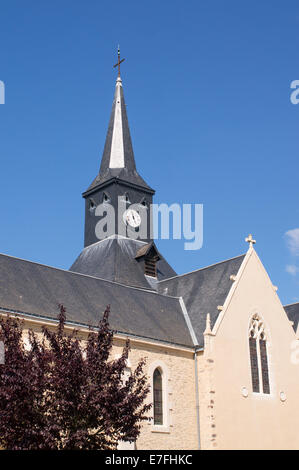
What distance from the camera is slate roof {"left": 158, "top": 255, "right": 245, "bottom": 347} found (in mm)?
25547

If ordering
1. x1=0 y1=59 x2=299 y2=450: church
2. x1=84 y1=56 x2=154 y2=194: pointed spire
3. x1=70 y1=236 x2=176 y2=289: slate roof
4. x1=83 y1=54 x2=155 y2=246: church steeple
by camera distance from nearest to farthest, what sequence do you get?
x1=0 y1=59 x2=299 y2=450: church < x1=70 y1=236 x2=176 y2=289: slate roof < x1=83 y1=54 x2=155 y2=246: church steeple < x1=84 y1=56 x2=154 y2=194: pointed spire

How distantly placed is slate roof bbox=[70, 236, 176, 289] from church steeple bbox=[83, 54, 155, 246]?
691 millimetres

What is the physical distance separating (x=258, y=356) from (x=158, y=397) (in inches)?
193

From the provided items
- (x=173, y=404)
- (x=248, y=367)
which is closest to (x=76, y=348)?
(x=173, y=404)

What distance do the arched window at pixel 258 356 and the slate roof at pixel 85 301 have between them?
2.67 m

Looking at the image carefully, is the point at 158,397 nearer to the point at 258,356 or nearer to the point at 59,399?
the point at 258,356

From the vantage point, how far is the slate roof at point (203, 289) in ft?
83.8

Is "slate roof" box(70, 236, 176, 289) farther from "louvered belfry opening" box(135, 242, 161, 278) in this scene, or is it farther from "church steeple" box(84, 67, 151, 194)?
"church steeple" box(84, 67, 151, 194)

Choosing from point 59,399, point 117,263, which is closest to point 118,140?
point 117,263

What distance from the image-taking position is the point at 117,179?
33.4 meters

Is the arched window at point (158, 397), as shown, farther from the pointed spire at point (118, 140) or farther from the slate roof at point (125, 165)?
the pointed spire at point (118, 140)

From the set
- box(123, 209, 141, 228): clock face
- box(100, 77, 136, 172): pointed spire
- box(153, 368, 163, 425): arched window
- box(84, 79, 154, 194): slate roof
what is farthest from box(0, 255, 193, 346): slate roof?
box(100, 77, 136, 172): pointed spire
